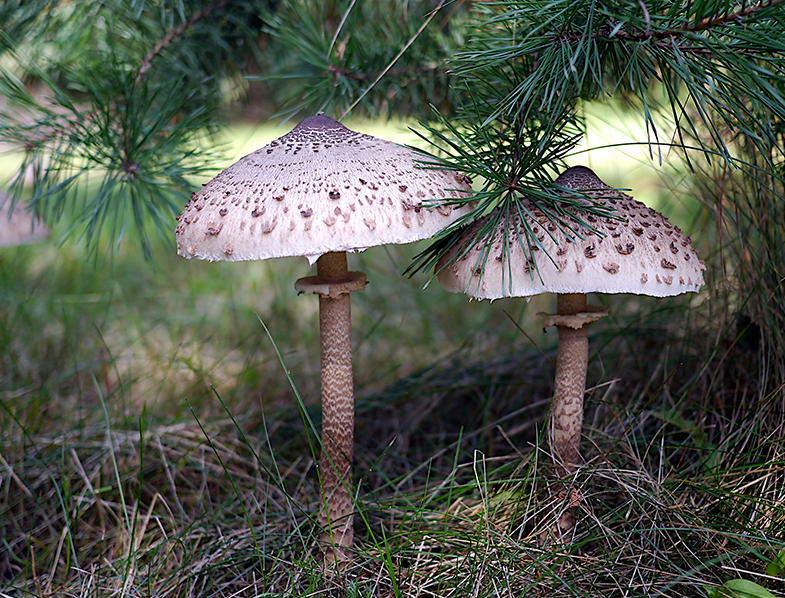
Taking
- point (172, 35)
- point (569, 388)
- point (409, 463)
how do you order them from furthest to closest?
point (409, 463), point (172, 35), point (569, 388)

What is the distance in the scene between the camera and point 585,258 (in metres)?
1.65

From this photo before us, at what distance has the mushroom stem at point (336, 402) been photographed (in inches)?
78.4

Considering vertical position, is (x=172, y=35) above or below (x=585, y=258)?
above

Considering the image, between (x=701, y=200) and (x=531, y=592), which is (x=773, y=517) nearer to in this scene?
(x=531, y=592)

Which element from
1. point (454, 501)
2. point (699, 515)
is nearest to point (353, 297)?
point (454, 501)

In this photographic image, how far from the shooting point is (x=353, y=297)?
4.56 metres

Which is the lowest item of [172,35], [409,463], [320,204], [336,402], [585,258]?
[409,463]

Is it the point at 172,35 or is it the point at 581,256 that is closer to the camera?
the point at 581,256

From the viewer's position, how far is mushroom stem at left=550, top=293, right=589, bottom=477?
77.4 inches

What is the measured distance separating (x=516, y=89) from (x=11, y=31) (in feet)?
6.26

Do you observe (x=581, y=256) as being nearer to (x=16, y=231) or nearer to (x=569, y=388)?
(x=569, y=388)

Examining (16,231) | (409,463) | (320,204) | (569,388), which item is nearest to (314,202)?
(320,204)

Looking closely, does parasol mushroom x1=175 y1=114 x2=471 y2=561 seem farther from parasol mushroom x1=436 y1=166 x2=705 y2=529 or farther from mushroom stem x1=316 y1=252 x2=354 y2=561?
parasol mushroom x1=436 y1=166 x2=705 y2=529

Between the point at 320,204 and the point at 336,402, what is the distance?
78 cm
